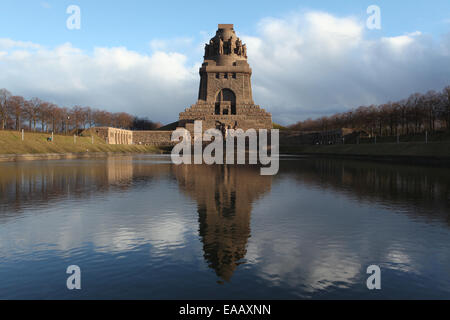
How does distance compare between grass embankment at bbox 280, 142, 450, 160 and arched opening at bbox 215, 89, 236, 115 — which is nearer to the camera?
grass embankment at bbox 280, 142, 450, 160

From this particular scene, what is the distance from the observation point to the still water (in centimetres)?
665

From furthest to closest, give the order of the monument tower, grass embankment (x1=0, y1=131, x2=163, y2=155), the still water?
→ the monument tower → grass embankment (x1=0, y1=131, x2=163, y2=155) → the still water

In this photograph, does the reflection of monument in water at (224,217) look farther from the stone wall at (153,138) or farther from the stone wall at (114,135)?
the stone wall at (114,135)

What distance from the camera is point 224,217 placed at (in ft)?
40.7

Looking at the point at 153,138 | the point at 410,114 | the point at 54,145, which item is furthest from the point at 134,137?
the point at 410,114

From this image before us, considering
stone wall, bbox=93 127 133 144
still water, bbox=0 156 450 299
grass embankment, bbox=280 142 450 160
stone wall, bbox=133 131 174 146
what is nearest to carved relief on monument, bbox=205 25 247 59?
stone wall, bbox=133 131 174 146

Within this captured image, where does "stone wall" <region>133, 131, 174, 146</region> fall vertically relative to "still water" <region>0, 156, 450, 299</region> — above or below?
above

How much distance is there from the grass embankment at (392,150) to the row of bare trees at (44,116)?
192 ft

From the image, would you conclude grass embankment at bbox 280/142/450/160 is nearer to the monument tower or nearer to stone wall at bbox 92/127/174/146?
the monument tower

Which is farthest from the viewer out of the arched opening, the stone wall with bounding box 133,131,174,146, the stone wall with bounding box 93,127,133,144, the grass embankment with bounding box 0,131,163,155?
the arched opening

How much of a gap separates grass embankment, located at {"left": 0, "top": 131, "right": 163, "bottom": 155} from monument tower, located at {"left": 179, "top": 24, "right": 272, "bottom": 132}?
20.1 m

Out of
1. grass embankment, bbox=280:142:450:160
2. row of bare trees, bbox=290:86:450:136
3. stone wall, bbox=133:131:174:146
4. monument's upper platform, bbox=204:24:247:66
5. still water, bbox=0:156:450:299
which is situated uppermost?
monument's upper platform, bbox=204:24:247:66

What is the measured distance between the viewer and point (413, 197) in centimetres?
1703
